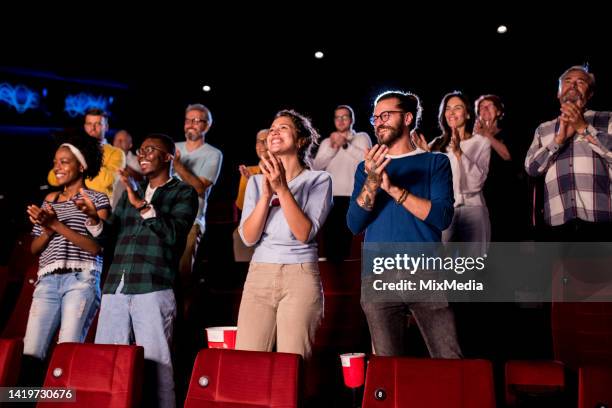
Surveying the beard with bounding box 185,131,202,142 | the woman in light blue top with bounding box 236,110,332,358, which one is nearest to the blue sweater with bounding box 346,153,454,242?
the woman in light blue top with bounding box 236,110,332,358

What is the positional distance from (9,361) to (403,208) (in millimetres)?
1612

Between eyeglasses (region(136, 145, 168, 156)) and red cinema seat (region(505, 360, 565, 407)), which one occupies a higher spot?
eyeglasses (region(136, 145, 168, 156))

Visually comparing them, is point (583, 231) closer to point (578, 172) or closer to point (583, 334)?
point (578, 172)

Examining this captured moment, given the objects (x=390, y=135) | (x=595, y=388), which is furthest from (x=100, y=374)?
(x=595, y=388)

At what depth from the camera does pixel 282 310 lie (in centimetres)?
248

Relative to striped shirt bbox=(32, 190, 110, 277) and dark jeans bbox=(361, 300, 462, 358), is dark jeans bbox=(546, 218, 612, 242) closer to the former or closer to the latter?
dark jeans bbox=(361, 300, 462, 358)

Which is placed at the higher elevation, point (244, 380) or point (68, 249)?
point (68, 249)

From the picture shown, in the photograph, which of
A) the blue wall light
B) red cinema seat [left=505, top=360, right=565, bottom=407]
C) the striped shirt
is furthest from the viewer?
the blue wall light

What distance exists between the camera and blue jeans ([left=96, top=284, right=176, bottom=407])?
280cm

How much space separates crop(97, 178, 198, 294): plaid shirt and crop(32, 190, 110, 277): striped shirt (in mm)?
137

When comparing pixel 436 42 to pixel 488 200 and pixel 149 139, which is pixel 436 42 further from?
pixel 149 139

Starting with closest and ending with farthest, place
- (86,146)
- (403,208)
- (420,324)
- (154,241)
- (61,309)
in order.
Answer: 1. (420,324)
2. (403,208)
3. (154,241)
4. (61,309)
5. (86,146)

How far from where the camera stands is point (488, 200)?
439 centimetres

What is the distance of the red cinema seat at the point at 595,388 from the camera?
188 centimetres
